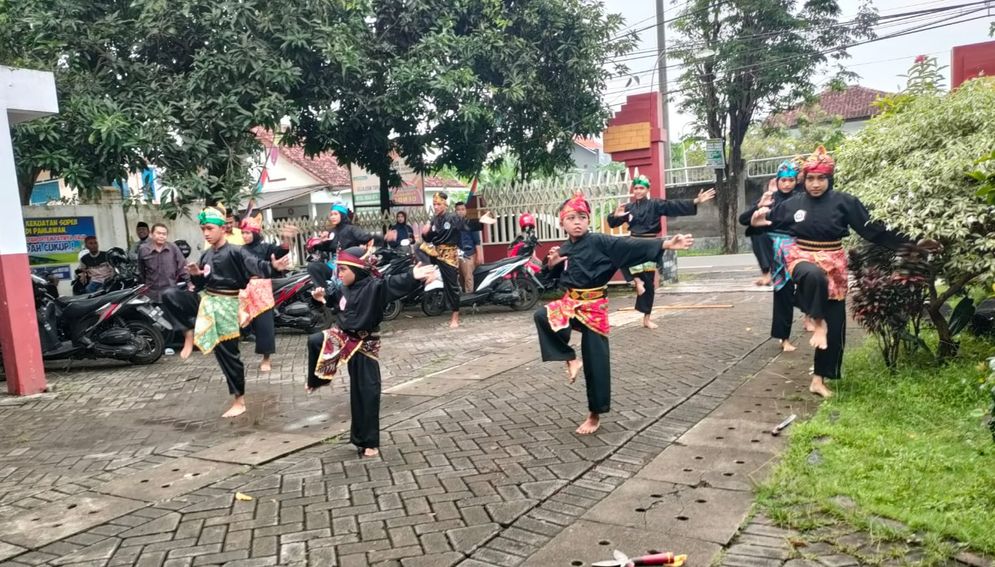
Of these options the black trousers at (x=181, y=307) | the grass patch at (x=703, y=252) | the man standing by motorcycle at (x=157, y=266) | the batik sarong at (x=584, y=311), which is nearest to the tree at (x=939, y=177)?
the batik sarong at (x=584, y=311)

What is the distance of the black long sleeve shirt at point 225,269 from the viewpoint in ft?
20.5

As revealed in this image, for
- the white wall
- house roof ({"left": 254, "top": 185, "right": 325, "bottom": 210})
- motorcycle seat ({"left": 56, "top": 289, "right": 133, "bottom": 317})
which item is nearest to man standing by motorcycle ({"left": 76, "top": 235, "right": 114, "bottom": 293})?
the white wall

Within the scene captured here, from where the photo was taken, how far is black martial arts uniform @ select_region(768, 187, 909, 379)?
529cm

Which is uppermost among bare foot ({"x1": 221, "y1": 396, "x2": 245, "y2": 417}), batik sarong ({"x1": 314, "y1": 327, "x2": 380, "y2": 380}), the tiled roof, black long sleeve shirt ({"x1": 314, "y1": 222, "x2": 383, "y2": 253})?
the tiled roof

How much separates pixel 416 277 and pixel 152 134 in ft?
19.5

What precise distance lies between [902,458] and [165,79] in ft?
31.2

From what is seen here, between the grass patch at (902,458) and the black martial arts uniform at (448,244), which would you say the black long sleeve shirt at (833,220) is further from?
the black martial arts uniform at (448,244)

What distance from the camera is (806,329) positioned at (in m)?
7.85

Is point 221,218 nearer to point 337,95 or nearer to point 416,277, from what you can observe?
point 416,277

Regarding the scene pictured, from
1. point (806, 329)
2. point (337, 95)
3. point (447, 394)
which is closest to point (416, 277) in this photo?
point (447, 394)

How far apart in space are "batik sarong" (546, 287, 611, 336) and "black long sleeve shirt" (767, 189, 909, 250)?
1.71 metres

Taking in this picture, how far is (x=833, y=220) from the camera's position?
543cm

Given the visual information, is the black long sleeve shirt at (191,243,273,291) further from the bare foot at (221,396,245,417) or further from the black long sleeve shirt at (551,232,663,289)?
the black long sleeve shirt at (551,232,663,289)

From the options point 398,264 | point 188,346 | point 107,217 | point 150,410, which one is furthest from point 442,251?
point 107,217
